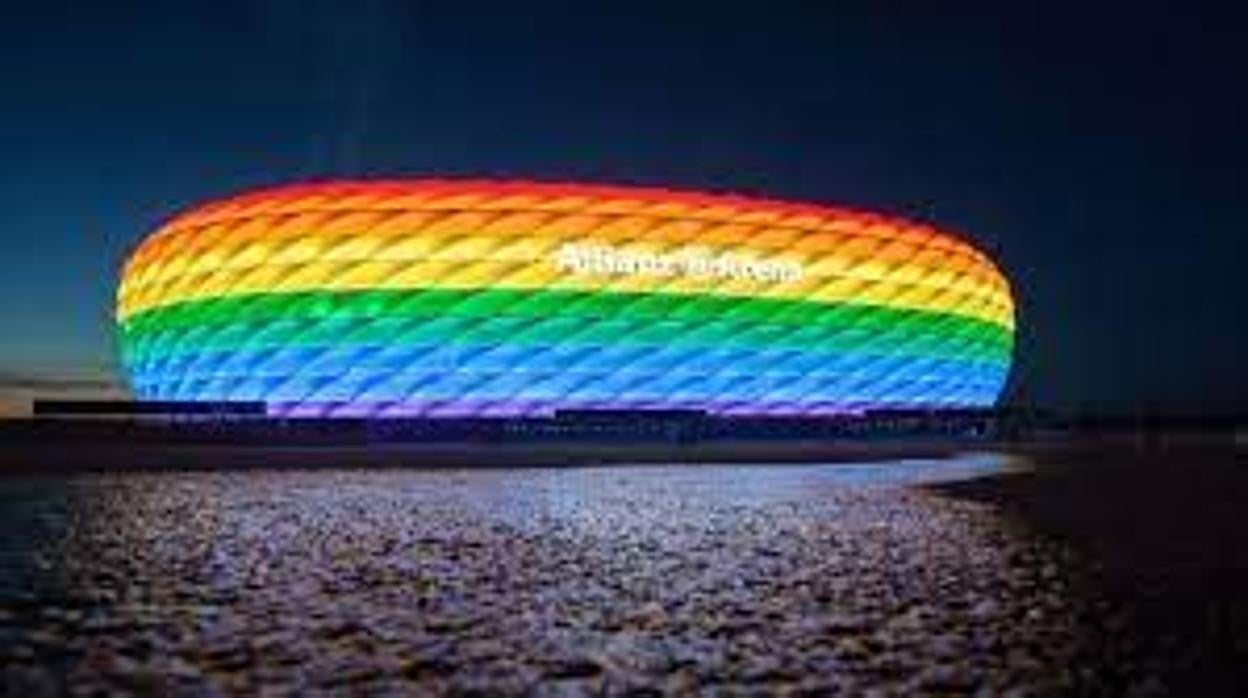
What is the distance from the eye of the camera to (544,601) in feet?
52.4

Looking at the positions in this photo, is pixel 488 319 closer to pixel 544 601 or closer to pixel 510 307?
pixel 510 307

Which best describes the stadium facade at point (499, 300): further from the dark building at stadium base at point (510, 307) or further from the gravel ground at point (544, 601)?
the gravel ground at point (544, 601)

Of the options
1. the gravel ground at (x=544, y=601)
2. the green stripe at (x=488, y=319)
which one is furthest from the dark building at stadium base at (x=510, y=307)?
the gravel ground at (x=544, y=601)

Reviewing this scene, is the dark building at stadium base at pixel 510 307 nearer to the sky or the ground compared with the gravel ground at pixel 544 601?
nearer to the sky

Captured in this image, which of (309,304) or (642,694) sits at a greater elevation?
(309,304)

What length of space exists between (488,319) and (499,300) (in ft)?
3.78

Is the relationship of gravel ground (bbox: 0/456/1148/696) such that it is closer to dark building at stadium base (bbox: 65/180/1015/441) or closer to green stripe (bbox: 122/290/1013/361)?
dark building at stadium base (bbox: 65/180/1015/441)

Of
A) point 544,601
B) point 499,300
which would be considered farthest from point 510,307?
point 544,601

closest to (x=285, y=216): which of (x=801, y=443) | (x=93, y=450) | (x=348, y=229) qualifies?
(x=348, y=229)

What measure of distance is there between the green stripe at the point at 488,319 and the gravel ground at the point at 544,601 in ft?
180

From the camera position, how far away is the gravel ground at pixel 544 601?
1168cm

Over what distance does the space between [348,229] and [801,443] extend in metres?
25.4

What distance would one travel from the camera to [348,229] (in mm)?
85062

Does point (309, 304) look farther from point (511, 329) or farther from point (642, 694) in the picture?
point (642, 694)
